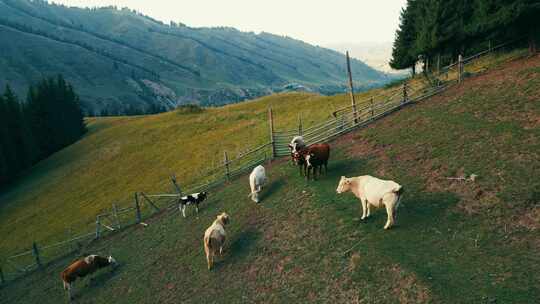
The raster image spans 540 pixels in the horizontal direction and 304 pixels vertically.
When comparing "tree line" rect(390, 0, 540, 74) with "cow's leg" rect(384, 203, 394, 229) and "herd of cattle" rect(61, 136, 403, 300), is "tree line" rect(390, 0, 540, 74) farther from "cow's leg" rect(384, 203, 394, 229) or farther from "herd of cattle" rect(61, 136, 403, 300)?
"cow's leg" rect(384, 203, 394, 229)

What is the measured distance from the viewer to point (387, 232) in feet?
40.9

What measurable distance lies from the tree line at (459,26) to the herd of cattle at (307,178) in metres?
20.0

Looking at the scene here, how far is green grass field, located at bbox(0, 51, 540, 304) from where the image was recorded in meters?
10.3

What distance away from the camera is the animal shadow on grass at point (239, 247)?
1489 centimetres

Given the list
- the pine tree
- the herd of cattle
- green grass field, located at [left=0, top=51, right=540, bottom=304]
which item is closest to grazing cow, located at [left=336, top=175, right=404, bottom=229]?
the herd of cattle

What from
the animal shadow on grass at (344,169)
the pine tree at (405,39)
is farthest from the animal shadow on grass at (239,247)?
the pine tree at (405,39)

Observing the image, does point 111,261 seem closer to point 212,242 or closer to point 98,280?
point 98,280

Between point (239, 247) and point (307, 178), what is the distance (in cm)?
583

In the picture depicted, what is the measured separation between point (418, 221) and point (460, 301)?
3913mm

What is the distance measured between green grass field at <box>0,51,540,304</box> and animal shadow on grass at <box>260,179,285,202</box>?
13cm

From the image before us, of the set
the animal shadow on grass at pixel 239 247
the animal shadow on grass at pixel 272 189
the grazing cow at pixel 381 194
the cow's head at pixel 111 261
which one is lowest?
the cow's head at pixel 111 261

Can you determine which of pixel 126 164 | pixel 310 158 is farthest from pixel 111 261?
pixel 126 164

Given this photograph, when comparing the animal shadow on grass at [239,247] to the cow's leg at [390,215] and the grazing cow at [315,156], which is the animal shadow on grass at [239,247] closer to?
the grazing cow at [315,156]

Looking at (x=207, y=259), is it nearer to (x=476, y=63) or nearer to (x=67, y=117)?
(x=476, y=63)
